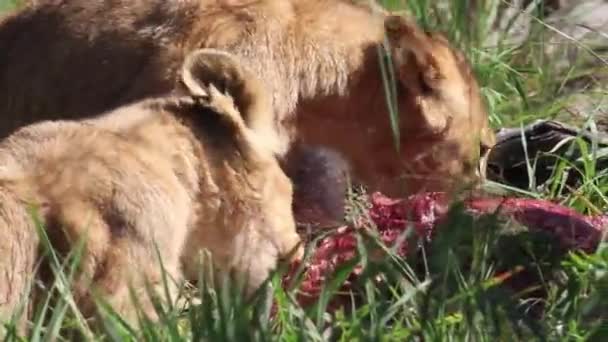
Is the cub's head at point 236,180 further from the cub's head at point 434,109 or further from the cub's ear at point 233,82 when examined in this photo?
the cub's head at point 434,109

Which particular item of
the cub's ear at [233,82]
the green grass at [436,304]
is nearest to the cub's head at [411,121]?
the green grass at [436,304]

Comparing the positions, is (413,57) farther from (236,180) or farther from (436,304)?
(436,304)

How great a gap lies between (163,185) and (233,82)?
0.43 m

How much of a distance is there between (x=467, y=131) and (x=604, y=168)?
76cm

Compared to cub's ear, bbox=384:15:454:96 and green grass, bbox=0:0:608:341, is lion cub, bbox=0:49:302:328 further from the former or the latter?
cub's ear, bbox=384:15:454:96

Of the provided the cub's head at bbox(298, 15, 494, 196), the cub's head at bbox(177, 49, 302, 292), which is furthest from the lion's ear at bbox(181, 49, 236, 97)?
the cub's head at bbox(298, 15, 494, 196)

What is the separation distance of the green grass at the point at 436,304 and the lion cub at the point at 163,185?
0.09m

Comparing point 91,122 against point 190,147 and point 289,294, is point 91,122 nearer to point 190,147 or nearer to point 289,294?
point 190,147

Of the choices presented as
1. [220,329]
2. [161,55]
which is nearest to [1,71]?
[161,55]

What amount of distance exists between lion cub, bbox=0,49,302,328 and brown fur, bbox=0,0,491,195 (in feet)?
1.47

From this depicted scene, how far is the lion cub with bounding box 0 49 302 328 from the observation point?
3.39 meters

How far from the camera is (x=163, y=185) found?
3539 mm

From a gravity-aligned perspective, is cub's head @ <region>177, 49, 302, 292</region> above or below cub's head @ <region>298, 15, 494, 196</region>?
above

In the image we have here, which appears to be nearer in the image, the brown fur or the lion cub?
the lion cub
